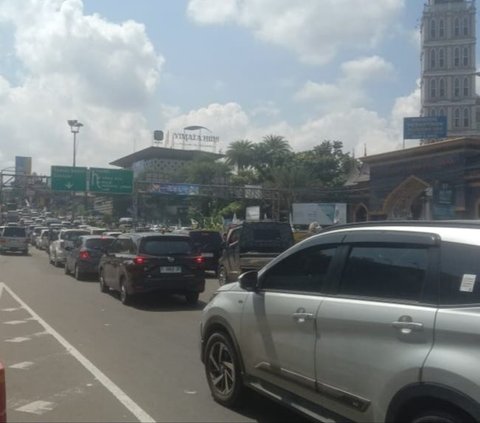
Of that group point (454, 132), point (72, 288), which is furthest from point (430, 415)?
point (454, 132)

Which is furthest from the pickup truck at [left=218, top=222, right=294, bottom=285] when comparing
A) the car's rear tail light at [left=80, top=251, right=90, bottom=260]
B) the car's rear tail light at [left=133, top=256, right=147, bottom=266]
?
the car's rear tail light at [left=80, top=251, right=90, bottom=260]

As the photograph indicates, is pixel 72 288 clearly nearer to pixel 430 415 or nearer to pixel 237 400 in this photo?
pixel 237 400

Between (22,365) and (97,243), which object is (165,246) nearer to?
(22,365)

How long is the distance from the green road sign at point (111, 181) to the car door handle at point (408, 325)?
45.2 metres

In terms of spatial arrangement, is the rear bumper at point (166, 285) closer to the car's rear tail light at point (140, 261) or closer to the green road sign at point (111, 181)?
the car's rear tail light at point (140, 261)

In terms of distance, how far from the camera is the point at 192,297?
46.8ft

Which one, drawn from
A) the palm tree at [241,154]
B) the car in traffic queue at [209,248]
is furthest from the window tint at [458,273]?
the palm tree at [241,154]

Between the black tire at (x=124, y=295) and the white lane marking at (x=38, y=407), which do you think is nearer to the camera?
the white lane marking at (x=38, y=407)

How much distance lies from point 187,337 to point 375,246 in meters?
6.02

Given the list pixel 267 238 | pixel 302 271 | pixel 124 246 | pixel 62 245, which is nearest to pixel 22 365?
pixel 302 271

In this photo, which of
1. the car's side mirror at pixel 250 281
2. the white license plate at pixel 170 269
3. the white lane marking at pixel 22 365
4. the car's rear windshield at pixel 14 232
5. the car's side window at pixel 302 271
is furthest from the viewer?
the car's rear windshield at pixel 14 232

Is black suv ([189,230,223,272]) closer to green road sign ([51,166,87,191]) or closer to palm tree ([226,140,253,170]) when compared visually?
green road sign ([51,166,87,191])

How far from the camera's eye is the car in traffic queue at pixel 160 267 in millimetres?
13414

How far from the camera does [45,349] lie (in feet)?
29.3
